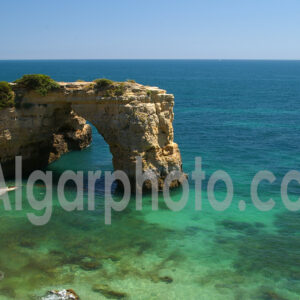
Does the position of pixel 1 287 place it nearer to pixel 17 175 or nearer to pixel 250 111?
pixel 17 175

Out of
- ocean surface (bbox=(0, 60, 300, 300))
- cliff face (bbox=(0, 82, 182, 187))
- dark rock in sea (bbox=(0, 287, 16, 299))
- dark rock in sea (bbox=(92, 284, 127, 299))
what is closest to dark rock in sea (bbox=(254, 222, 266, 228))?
ocean surface (bbox=(0, 60, 300, 300))

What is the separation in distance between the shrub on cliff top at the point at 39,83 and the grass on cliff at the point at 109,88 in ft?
13.9

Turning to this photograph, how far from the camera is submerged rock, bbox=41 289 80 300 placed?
1903 cm

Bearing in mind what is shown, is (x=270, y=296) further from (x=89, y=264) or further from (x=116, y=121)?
(x=116, y=121)

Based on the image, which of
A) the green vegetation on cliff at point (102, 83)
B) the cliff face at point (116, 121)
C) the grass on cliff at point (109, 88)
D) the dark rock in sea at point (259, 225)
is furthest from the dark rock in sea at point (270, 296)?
the green vegetation on cliff at point (102, 83)

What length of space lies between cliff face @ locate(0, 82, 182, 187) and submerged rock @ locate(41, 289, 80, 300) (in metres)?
14.5

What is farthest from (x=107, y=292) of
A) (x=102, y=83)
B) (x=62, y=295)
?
(x=102, y=83)

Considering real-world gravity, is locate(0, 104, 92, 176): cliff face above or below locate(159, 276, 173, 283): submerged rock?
above

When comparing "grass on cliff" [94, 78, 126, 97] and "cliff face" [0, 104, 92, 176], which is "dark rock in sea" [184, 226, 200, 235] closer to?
"grass on cliff" [94, 78, 126, 97]

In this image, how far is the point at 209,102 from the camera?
8794 centimetres

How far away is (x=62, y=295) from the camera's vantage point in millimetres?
19156

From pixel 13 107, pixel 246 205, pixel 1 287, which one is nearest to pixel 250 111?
pixel 246 205

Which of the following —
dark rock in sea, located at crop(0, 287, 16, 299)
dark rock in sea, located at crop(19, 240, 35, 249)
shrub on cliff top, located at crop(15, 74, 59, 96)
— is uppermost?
shrub on cliff top, located at crop(15, 74, 59, 96)

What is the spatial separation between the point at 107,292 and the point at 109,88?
1858 cm
